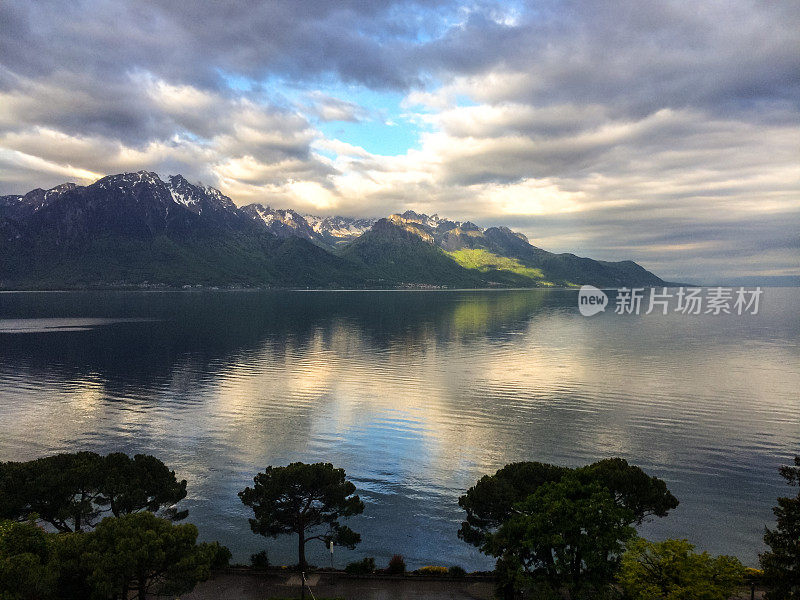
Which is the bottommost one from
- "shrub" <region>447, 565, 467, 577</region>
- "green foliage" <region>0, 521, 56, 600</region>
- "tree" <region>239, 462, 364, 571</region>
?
"shrub" <region>447, 565, 467, 577</region>

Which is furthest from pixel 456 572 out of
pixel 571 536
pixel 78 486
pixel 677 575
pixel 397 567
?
pixel 78 486

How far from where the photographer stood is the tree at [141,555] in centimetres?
3189

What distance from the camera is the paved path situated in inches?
1699

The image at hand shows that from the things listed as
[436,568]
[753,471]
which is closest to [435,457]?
[436,568]

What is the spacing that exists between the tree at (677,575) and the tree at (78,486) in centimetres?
4424

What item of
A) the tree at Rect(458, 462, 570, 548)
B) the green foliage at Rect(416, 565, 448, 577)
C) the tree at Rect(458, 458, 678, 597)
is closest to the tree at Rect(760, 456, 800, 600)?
the tree at Rect(458, 458, 678, 597)

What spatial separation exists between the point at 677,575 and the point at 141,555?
37.6 meters

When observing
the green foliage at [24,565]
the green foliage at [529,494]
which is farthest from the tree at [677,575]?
the green foliage at [24,565]

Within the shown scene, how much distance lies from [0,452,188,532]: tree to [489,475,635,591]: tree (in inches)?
1424

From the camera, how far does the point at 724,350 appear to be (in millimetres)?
182625

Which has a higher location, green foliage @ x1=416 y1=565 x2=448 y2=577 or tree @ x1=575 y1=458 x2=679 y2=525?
tree @ x1=575 y1=458 x2=679 y2=525

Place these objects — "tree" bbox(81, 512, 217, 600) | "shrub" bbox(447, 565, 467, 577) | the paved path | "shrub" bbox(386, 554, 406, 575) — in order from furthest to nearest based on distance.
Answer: "shrub" bbox(386, 554, 406, 575) < "shrub" bbox(447, 565, 467, 577) < the paved path < "tree" bbox(81, 512, 217, 600)

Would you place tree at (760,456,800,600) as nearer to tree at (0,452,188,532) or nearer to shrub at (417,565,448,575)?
shrub at (417,565,448,575)

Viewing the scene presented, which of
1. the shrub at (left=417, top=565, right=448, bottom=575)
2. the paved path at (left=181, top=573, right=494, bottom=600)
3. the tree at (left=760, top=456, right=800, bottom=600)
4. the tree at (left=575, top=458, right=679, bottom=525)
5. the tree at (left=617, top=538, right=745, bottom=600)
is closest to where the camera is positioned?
the tree at (left=617, top=538, right=745, bottom=600)
